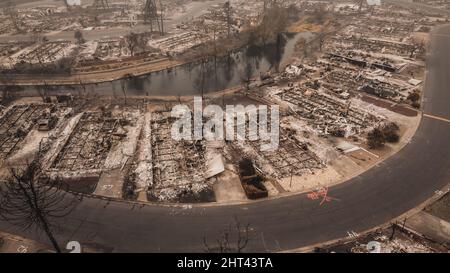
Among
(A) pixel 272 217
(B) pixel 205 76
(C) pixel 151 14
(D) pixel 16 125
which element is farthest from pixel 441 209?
(C) pixel 151 14

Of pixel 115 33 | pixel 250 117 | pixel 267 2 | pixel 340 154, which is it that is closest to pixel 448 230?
pixel 340 154

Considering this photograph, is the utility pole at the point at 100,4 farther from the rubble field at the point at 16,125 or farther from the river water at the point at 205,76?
the rubble field at the point at 16,125

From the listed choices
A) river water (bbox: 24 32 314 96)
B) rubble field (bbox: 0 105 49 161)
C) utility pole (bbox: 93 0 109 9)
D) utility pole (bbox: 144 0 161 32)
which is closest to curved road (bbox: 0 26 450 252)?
rubble field (bbox: 0 105 49 161)

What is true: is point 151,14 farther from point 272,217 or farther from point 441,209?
point 441,209

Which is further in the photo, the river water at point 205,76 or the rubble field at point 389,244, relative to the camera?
the river water at point 205,76

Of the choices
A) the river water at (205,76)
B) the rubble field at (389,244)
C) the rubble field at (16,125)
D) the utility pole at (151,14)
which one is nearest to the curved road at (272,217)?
the rubble field at (389,244)

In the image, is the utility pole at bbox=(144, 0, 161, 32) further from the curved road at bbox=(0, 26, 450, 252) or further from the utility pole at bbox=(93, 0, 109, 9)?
the curved road at bbox=(0, 26, 450, 252)

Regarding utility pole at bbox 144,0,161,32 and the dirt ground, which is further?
utility pole at bbox 144,0,161,32

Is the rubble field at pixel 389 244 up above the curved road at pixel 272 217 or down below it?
below

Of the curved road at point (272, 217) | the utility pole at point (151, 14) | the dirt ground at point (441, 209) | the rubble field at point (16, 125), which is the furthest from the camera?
the utility pole at point (151, 14)
